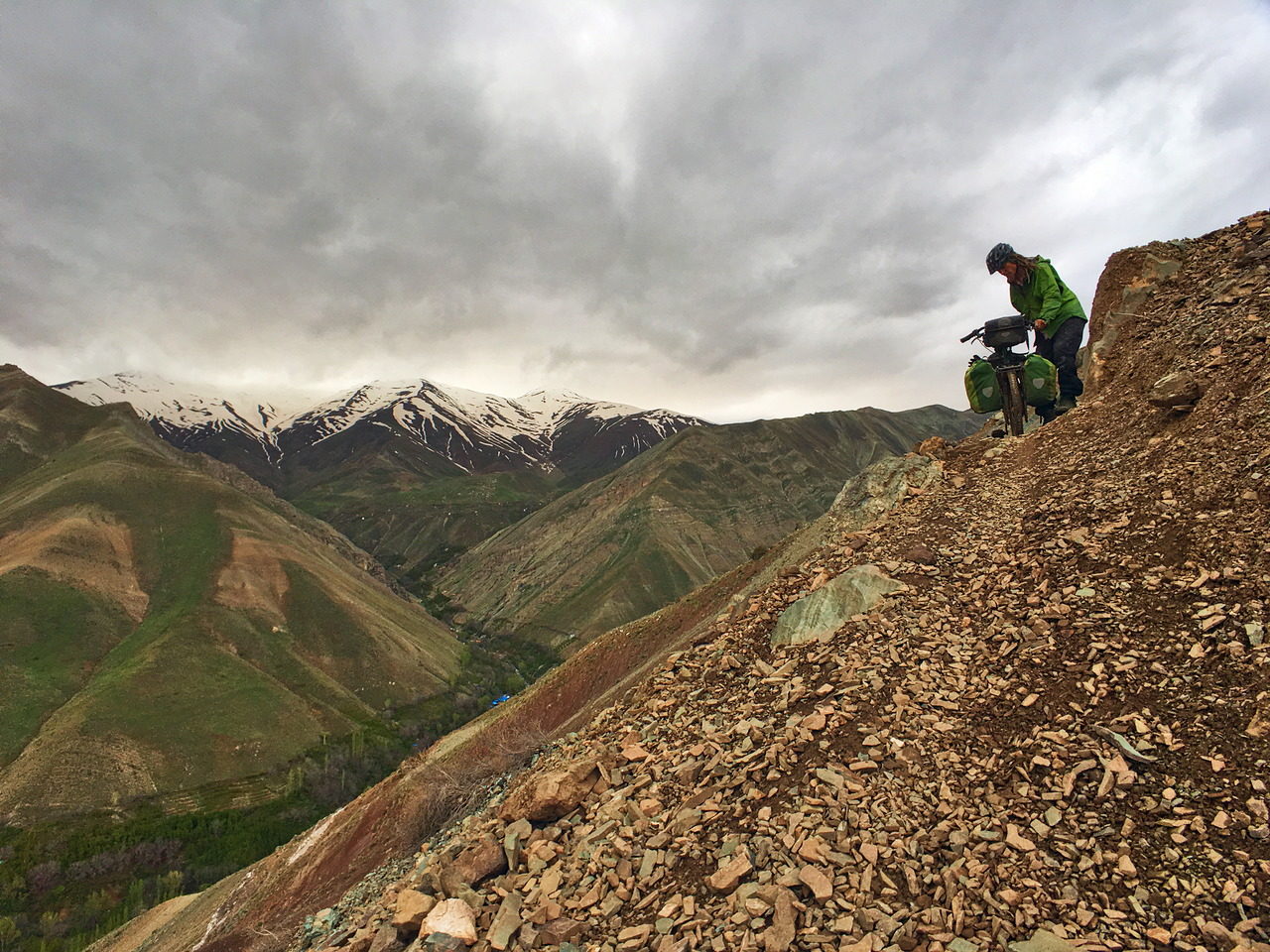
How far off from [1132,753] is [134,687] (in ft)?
355

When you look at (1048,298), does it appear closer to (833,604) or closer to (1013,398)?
(1013,398)

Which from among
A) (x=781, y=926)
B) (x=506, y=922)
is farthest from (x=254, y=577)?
(x=781, y=926)

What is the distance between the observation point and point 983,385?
1437 cm

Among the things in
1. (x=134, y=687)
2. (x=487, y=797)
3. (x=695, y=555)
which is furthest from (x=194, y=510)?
(x=487, y=797)

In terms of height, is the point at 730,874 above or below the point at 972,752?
below

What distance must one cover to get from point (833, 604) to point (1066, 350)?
9.19 meters

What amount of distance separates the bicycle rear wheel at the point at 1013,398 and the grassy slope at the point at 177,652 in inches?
3793

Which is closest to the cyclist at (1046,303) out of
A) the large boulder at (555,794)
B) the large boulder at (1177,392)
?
the large boulder at (1177,392)

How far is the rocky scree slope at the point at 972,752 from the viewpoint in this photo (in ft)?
14.8

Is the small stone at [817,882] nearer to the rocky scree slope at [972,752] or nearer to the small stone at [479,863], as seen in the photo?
the rocky scree slope at [972,752]

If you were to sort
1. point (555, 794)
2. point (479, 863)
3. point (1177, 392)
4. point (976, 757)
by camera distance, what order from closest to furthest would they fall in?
point (976, 757)
point (479, 863)
point (555, 794)
point (1177, 392)

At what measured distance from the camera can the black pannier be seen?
13.2 metres

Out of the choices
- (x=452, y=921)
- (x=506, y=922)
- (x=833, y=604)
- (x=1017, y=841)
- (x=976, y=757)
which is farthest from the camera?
(x=833, y=604)

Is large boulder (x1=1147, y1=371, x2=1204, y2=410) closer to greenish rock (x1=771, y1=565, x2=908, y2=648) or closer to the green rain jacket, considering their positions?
the green rain jacket
